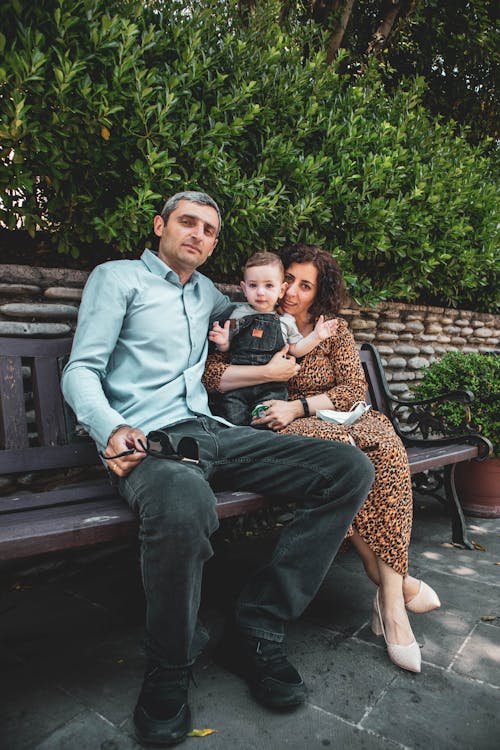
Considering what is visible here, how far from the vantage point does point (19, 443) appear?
8.02 ft

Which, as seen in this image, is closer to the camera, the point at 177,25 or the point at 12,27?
the point at 12,27

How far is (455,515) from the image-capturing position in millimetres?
3754

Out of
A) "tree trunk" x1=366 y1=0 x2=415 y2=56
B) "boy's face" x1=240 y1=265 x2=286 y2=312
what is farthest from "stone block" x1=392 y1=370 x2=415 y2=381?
"tree trunk" x1=366 y1=0 x2=415 y2=56

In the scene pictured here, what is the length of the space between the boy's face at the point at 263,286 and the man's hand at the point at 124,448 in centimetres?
126

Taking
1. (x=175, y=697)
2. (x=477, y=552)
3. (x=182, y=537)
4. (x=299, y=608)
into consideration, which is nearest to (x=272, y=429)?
(x=299, y=608)

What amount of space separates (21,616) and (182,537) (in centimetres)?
146

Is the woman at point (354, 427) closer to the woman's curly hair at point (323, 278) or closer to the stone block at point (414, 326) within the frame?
the woman's curly hair at point (323, 278)

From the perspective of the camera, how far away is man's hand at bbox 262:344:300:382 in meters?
2.87

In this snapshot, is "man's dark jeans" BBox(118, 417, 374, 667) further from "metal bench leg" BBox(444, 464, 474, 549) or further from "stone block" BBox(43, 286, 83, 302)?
"metal bench leg" BBox(444, 464, 474, 549)

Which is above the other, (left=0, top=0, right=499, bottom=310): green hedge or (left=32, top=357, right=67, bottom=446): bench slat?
(left=0, top=0, right=499, bottom=310): green hedge

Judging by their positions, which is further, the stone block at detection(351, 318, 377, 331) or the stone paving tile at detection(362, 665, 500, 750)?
the stone block at detection(351, 318, 377, 331)

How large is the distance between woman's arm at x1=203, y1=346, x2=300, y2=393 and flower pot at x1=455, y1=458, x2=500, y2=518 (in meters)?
2.26

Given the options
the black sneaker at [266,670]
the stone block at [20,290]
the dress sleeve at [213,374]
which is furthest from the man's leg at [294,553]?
the stone block at [20,290]

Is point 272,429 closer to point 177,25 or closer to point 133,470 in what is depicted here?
point 133,470
